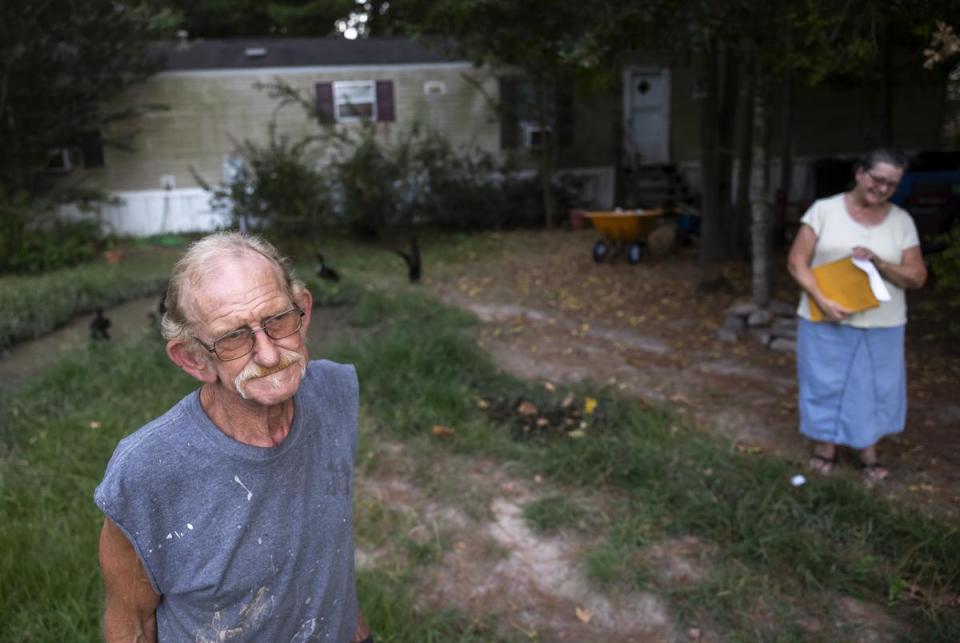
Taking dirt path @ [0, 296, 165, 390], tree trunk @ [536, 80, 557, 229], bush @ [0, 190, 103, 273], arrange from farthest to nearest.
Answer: tree trunk @ [536, 80, 557, 229]
bush @ [0, 190, 103, 273]
dirt path @ [0, 296, 165, 390]

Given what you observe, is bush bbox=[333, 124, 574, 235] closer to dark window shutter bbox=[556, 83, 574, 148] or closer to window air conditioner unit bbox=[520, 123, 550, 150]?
window air conditioner unit bbox=[520, 123, 550, 150]

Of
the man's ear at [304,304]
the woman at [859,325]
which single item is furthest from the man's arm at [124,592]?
the woman at [859,325]

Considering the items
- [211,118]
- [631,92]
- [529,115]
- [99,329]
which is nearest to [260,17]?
[211,118]

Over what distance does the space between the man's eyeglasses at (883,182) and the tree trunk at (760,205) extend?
3.57m

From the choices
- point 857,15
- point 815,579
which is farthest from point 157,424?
point 857,15

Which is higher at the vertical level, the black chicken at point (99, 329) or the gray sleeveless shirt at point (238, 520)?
the gray sleeveless shirt at point (238, 520)

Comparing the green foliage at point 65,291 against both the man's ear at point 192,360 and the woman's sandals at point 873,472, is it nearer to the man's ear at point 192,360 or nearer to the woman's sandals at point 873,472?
the man's ear at point 192,360

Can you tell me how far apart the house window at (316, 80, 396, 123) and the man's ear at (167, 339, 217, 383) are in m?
14.4

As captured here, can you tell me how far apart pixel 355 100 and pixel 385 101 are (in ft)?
1.95

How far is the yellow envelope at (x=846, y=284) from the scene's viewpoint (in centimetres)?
401

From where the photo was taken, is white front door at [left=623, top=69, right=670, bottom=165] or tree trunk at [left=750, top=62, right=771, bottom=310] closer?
tree trunk at [left=750, top=62, right=771, bottom=310]

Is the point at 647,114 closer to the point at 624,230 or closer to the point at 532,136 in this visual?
the point at 532,136

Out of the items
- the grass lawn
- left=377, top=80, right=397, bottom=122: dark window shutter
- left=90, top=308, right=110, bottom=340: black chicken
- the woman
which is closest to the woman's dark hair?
the woman

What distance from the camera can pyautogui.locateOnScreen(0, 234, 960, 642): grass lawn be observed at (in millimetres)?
3258
